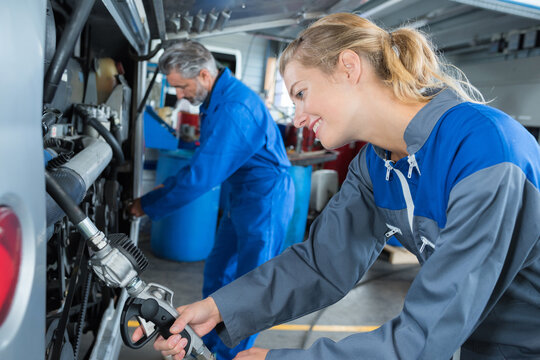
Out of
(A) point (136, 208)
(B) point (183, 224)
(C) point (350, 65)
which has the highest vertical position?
(C) point (350, 65)

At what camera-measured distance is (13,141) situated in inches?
17.2

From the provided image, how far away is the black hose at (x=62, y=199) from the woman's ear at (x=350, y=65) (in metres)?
0.62

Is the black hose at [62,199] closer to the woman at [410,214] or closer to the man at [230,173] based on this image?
the woman at [410,214]

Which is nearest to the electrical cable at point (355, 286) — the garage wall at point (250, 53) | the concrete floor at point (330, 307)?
the concrete floor at point (330, 307)

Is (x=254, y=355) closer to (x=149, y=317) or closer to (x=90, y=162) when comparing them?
(x=149, y=317)

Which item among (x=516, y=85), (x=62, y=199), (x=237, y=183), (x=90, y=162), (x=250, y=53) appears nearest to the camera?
(x=62, y=199)

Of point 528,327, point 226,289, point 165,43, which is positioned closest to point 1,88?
point 226,289

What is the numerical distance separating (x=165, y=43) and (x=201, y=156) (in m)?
0.80

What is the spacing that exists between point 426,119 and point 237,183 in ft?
4.36

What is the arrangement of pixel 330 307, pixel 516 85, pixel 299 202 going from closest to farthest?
pixel 330 307, pixel 516 85, pixel 299 202

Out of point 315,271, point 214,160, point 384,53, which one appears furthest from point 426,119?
point 214,160

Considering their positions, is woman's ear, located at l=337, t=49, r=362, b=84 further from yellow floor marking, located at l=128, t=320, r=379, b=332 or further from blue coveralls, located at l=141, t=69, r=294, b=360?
yellow floor marking, located at l=128, t=320, r=379, b=332

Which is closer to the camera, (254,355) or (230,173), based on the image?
(254,355)

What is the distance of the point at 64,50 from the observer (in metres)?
0.94
